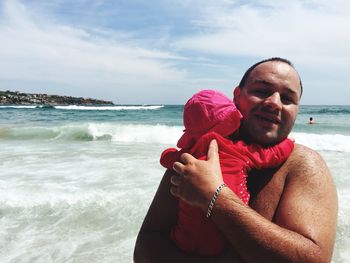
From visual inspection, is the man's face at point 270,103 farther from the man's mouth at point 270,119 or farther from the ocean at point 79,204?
the ocean at point 79,204

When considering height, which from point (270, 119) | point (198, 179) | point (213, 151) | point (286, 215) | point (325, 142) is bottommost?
point (325, 142)

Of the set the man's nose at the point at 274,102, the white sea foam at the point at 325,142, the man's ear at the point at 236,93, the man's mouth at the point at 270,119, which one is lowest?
the white sea foam at the point at 325,142

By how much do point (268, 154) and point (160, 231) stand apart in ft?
2.19

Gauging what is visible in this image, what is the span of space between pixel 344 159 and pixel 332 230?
947cm

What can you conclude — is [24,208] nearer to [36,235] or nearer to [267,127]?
[36,235]

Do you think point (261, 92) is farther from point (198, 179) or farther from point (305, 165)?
point (198, 179)

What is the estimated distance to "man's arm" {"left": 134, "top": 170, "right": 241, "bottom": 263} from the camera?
5.48 feet

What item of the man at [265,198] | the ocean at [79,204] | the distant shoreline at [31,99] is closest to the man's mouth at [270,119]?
the man at [265,198]

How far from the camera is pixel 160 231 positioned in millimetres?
1813

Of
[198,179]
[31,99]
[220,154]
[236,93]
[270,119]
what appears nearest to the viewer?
[198,179]

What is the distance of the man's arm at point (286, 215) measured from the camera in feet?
4.34

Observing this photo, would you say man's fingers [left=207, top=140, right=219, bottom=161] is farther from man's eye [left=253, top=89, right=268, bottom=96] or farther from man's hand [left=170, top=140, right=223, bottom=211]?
man's eye [left=253, top=89, right=268, bottom=96]

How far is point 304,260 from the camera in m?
1.32

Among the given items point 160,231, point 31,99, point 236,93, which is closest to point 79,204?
point 160,231
